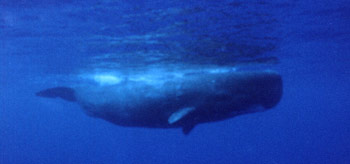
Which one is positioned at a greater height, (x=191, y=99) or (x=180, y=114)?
(x=180, y=114)

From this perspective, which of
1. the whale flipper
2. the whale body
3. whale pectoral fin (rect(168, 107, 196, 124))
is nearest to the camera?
whale pectoral fin (rect(168, 107, 196, 124))

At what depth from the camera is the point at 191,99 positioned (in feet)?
29.0

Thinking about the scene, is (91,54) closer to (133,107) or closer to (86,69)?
(86,69)

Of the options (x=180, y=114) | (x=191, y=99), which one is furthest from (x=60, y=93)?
(x=180, y=114)

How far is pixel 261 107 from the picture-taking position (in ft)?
27.8

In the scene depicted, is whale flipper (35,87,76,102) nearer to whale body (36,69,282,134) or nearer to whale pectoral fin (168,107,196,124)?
whale body (36,69,282,134)

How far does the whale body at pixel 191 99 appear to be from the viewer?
8.27m

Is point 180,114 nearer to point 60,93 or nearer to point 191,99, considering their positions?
point 191,99

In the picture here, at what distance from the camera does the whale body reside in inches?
325

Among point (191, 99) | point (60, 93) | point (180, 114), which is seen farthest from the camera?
point (60, 93)

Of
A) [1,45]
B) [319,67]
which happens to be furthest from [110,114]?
[319,67]

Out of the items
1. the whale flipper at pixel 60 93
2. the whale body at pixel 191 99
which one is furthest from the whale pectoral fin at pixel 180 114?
the whale flipper at pixel 60 93

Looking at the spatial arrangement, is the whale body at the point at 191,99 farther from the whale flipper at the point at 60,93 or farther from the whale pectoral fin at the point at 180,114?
the whale flipper at the point at 60,93

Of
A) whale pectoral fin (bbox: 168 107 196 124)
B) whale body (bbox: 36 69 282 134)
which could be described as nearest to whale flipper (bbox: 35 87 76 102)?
whale body (bbox: 36 69 282 134)
